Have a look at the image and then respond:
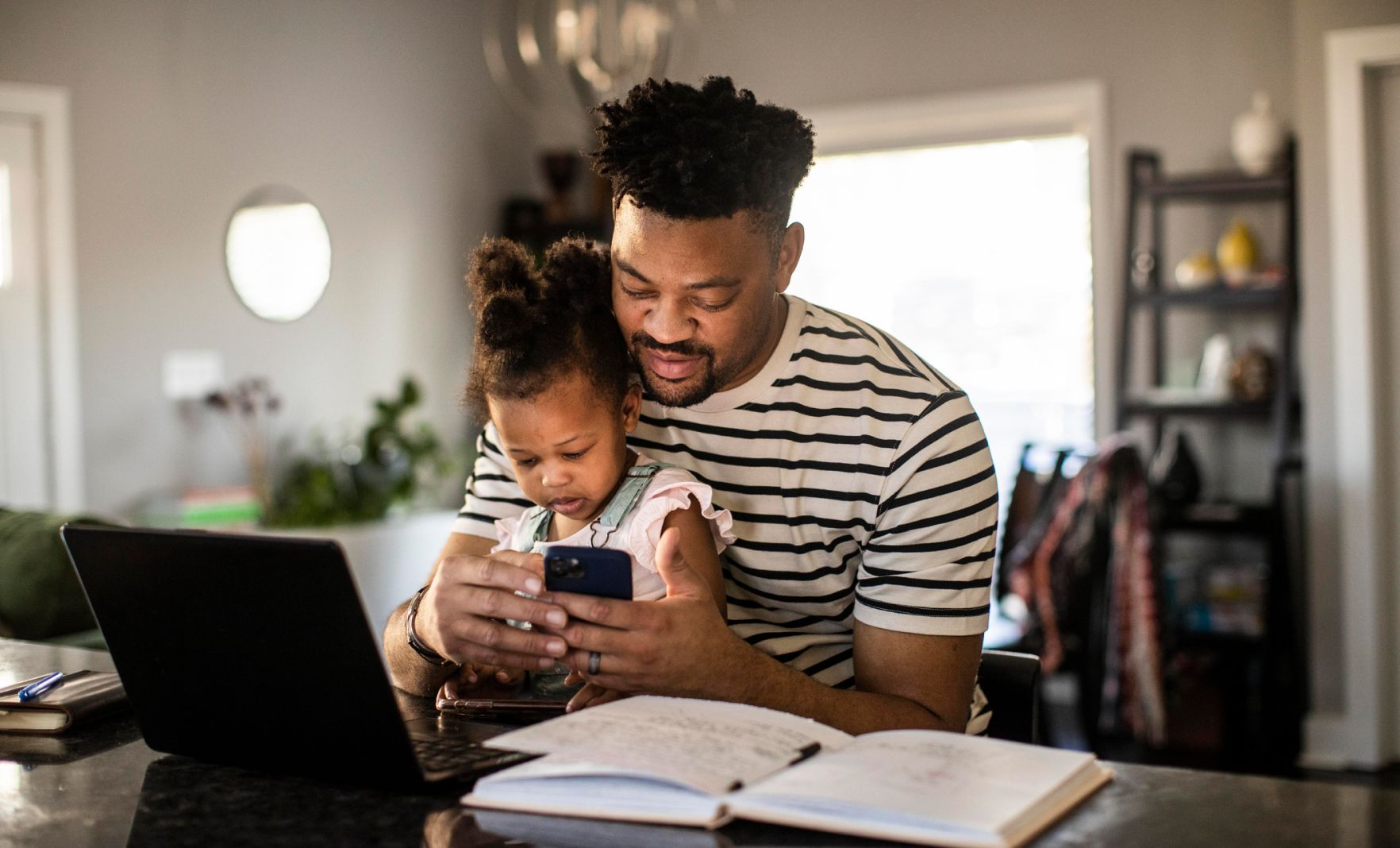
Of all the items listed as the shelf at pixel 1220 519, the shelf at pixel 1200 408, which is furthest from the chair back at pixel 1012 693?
the shelf at pixel 1200 408

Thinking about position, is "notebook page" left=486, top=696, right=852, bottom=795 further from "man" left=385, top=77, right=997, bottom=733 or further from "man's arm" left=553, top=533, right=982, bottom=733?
"man" left=385, top=77, right=997, bottom=733

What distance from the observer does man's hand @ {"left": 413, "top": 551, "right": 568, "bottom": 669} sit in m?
1.29

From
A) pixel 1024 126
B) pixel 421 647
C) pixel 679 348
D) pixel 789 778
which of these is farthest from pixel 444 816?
pixel 1024 126

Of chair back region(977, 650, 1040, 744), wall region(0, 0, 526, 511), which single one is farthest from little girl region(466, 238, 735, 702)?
wall region(0, 0, 526, 511)

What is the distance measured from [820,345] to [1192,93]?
129 inches

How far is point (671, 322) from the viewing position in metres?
1.57

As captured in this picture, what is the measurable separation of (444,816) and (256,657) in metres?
0.23

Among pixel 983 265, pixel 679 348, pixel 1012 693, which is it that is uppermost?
pixel 983 265

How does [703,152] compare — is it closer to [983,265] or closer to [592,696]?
[592,696]

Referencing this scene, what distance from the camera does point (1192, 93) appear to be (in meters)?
4.41

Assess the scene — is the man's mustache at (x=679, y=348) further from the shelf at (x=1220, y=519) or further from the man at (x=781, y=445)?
the shelf at (x=1220, y=519)

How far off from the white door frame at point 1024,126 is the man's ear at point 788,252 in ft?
10.3

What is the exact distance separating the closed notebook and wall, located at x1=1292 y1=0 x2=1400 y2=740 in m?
3.62

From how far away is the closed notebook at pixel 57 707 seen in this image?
1.39m
